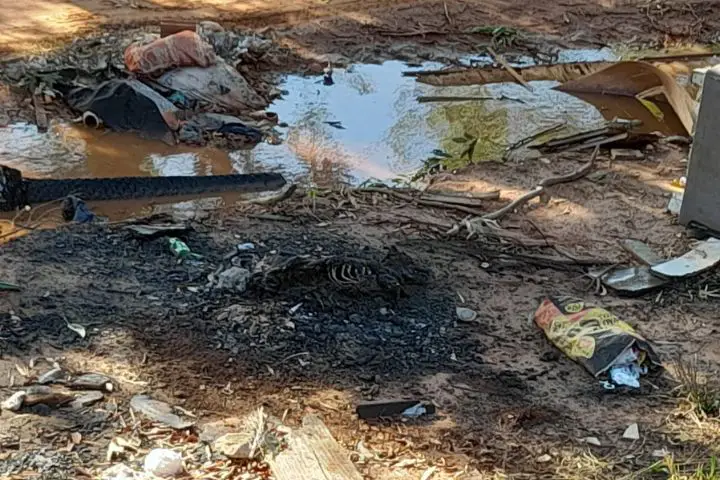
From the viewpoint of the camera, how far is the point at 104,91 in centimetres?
872

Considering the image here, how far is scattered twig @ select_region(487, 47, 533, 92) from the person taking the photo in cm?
1055

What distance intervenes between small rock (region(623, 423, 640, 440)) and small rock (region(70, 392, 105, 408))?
238 cm

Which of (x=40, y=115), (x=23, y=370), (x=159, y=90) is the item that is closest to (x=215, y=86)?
(x=159, y=90)

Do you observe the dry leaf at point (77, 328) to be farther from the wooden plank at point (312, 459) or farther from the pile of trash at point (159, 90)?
the pile of trash at point (159, 90)

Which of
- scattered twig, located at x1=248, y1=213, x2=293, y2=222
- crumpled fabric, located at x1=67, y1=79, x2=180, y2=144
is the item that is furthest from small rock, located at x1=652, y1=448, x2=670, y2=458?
crumpled fabric, located at x1=67, y1=79, x2=180, y2=144

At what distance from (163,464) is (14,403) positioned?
84cm

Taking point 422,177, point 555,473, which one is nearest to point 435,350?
point 555,473

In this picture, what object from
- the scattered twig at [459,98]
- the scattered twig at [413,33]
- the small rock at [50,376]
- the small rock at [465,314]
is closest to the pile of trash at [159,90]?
the scattered twig at [459,98]

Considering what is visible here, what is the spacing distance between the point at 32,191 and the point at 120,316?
2330mm

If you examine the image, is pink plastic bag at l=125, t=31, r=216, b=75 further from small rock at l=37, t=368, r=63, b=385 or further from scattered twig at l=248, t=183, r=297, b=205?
small rock at l=37, t=368, r=63, b=385

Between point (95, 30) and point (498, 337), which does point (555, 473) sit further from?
point (95, 30)

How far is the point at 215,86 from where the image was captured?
9.13m

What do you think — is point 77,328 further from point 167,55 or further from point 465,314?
point 167,55

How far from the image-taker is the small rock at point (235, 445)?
3.87 metres
